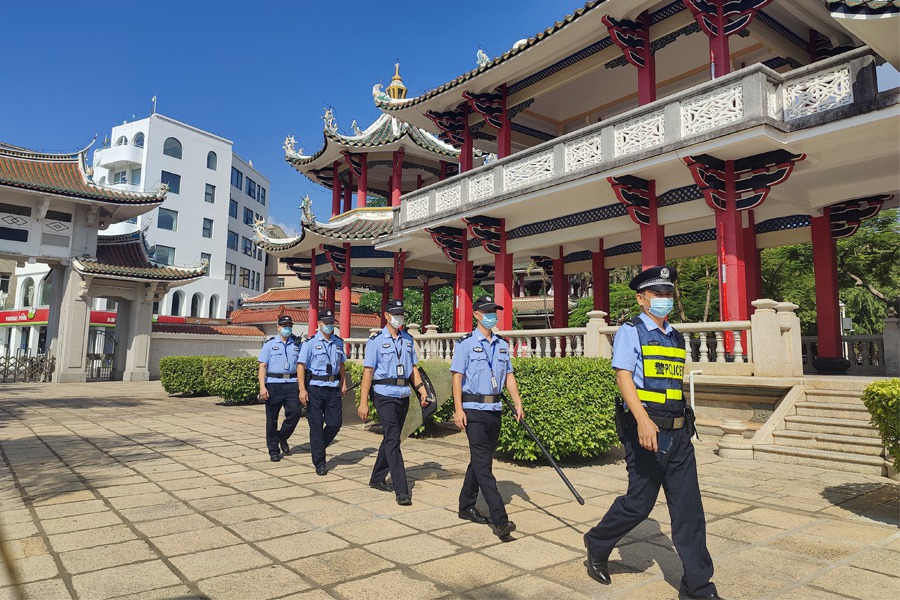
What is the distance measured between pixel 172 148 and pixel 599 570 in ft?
155

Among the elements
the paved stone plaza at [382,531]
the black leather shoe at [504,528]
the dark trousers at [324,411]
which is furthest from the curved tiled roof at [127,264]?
the black leather shoe at [504,528]

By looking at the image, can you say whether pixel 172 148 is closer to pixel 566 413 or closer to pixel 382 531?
pixel 566 413

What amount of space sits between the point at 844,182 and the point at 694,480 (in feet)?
30.7

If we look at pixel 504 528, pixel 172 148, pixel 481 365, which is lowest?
pixel 504 528

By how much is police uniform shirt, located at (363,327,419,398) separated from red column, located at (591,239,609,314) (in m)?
11.0

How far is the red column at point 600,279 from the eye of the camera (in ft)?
50.9

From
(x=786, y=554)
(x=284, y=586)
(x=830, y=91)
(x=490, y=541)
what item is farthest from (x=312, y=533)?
(x=830, y=91)

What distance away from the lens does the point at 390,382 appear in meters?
5.38

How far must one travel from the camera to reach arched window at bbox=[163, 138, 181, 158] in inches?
1681

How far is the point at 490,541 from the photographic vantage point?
3.95m

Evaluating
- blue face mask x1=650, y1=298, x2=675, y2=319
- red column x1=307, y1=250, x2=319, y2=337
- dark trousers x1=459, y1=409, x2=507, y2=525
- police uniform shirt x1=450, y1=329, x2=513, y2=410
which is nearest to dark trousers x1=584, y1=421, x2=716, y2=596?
blue face mask x1=650, y1=298, x2=675, y2=319

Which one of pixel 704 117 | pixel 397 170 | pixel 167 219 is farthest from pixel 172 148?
pixel 704 117

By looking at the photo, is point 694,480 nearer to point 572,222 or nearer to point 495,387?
point 495,387

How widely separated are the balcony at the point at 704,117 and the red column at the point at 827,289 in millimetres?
3998
